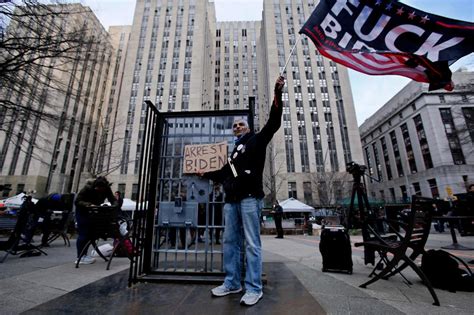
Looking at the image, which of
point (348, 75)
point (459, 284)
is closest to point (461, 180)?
point (348, 75)

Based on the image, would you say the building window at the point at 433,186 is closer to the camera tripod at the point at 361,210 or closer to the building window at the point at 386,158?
the building window at the point at 386,158

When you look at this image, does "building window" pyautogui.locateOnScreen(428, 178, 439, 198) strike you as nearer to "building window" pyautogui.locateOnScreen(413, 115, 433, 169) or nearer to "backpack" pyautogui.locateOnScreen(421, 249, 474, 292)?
"building window" pyautogui.locateOnScreen(413, 115, 433, 169)

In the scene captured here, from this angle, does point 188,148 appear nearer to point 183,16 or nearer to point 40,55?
point 40,55

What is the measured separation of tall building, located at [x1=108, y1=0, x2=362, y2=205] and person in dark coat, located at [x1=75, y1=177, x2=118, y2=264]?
1221 inches

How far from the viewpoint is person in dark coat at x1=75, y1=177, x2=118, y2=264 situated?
3941mm

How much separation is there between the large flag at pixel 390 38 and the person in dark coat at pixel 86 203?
16.7 feet

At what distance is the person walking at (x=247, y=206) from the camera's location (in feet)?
7.02

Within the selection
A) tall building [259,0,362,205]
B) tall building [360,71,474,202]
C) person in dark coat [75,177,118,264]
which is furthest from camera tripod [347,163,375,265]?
tall building [360,71,474,202]

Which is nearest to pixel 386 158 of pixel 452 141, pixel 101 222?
pixel 452 141

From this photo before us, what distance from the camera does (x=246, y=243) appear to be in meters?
2.21

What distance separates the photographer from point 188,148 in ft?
10.2

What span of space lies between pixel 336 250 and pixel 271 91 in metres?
42.2

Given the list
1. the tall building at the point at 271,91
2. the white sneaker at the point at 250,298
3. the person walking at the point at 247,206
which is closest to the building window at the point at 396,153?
the tall building at the point at 271,91

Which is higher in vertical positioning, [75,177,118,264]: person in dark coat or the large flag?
the large flag
